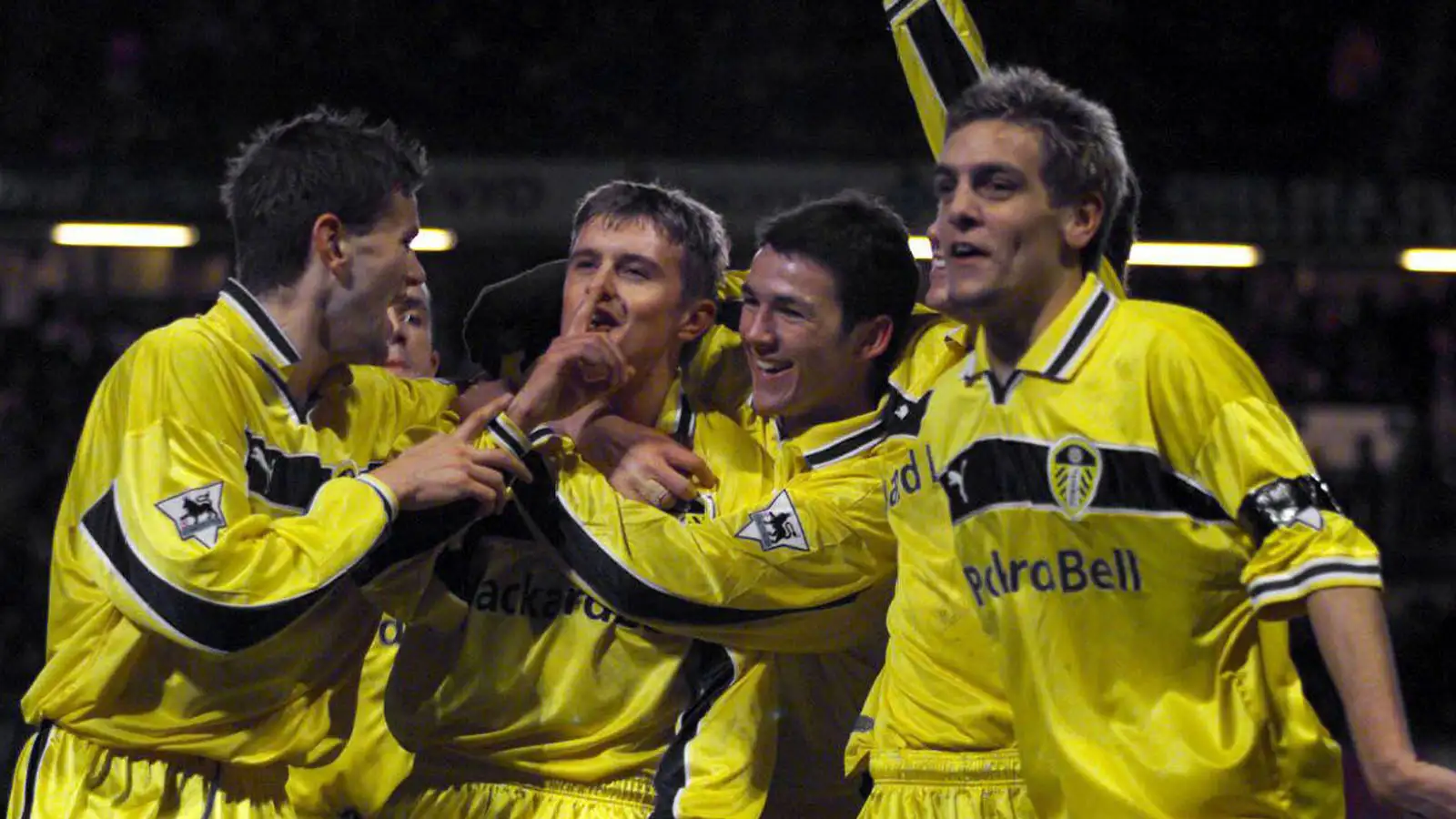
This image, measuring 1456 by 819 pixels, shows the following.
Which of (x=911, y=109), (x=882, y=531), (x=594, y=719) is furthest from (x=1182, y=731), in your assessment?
(x=911, y=109)

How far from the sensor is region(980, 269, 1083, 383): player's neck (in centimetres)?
285

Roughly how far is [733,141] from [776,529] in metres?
9.07

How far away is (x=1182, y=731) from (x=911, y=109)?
33.2 feet

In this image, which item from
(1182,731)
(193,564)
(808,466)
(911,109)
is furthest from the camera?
(911,109)

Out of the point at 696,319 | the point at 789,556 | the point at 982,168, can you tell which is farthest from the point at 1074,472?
the point at 696,319

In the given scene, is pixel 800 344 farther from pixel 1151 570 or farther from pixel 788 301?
pixel 1151 570

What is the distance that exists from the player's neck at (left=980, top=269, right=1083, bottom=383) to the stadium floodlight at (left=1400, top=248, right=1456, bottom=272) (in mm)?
9909

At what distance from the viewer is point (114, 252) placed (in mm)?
13156

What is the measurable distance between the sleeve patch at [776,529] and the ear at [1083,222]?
817mm

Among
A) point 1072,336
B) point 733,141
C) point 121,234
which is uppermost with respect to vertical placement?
point 733,141

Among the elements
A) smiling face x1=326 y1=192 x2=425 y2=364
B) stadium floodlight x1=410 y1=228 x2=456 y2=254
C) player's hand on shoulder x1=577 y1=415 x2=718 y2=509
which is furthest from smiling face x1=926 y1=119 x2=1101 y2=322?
stadium floodlight x1=410 y1=228 x2=456 y2=254

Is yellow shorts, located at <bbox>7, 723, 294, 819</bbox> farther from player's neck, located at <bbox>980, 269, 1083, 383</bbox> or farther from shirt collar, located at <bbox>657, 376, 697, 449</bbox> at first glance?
player's neck, located at <bbox>980, 269, 1083, 383</bbox>

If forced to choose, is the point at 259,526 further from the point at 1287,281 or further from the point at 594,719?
the point at 1287,281

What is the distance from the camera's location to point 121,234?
12031mm
